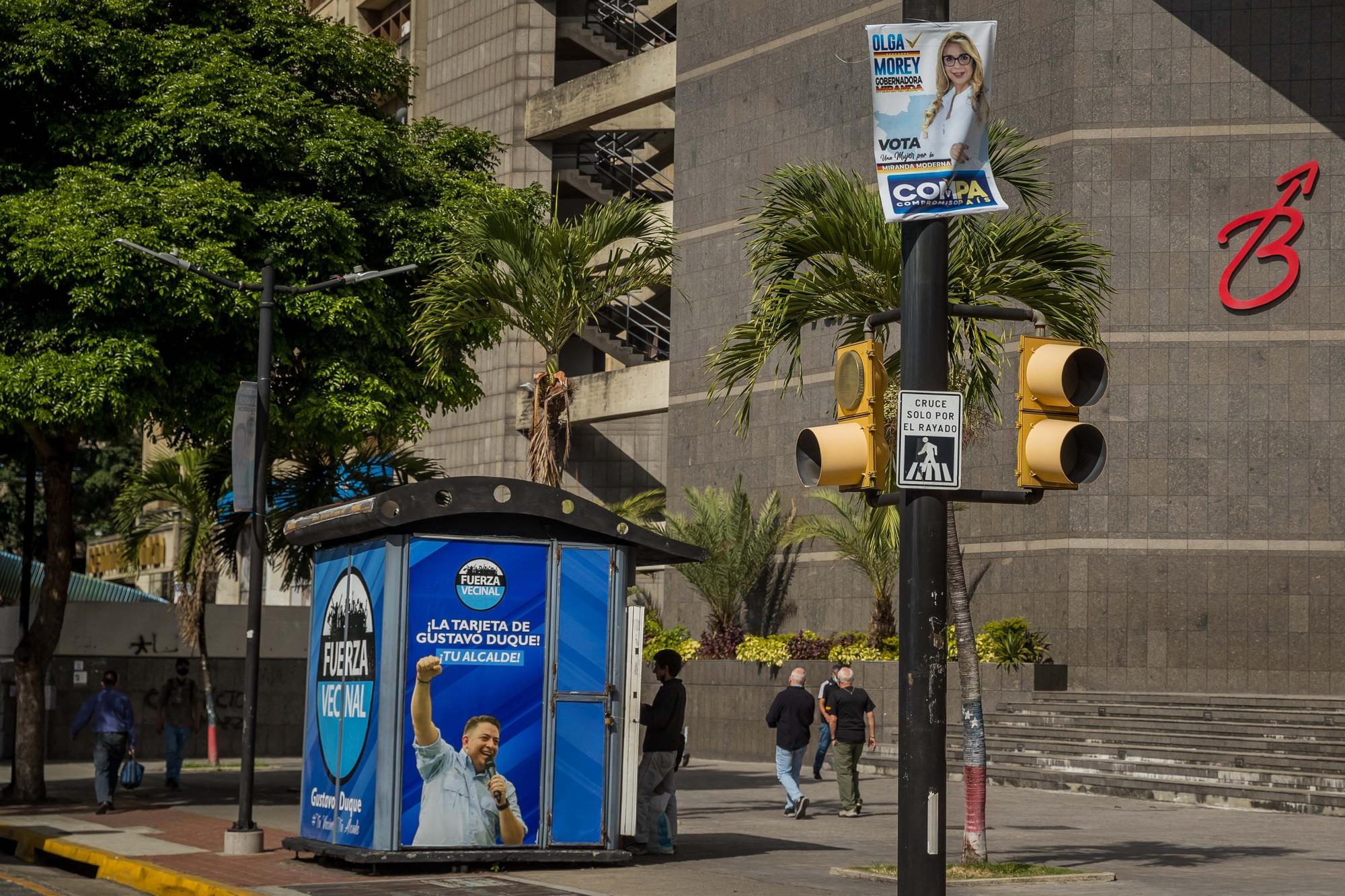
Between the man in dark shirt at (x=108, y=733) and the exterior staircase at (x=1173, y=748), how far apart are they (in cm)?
1215

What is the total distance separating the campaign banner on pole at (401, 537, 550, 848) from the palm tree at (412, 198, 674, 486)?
155 inches

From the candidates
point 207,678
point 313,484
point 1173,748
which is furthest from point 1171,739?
point 207,678

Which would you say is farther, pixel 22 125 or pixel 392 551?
pixel 22 125

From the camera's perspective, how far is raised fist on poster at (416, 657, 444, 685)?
13641 mm

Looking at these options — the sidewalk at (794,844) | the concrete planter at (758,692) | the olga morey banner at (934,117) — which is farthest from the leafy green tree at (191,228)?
the olga morey banner at (934,117)

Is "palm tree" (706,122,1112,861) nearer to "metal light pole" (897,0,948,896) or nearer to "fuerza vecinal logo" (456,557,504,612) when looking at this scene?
"fuerza vecinal logo" (456,557,504,612)

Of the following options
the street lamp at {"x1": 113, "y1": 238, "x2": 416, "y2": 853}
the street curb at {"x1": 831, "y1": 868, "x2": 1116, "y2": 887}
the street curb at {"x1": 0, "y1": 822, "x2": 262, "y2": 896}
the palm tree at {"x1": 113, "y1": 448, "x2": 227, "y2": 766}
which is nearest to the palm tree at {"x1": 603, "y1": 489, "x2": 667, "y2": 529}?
the palm tree at {"x1": 113, "y1": 448, "x2": 227, "y2": 766}

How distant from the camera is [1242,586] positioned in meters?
28.6

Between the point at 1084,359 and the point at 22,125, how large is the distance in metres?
17.8

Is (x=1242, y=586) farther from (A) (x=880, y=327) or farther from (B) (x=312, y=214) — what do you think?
(A) (x=880, y=327)

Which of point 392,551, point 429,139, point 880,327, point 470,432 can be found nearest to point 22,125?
point 429,139

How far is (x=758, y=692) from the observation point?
106ft

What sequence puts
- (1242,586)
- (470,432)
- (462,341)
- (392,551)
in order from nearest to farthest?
(392,551)
(462,341)
(1242,586)
(470,432)

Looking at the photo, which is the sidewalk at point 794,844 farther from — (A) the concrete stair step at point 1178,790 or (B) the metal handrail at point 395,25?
(B) the metal handrail at point 395,25
